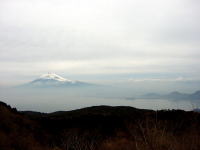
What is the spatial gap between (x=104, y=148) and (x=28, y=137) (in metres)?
5.60

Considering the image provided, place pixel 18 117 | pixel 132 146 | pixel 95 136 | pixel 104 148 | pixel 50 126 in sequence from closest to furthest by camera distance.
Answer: pixel 132 146 < pixel 104 148 < pixel 95 136 < pixel 18 117 < pixel 50 126

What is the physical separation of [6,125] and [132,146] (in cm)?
953

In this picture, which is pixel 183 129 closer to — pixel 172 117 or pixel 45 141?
pixel 172 117

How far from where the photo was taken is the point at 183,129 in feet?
64.9

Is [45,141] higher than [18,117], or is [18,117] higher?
[18,117]

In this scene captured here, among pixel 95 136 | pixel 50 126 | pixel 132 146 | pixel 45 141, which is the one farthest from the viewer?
pixel 50 126

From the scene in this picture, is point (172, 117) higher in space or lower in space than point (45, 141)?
higher

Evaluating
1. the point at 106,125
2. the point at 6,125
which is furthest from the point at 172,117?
the point at 6,125

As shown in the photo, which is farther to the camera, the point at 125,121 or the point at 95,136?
the point at 125,121

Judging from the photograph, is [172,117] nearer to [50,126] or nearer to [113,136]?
[113,136]

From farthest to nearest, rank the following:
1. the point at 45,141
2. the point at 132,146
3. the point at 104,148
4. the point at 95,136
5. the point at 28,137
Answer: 1. the point at 95,136
2. the point at 45,141
3. the point at 28,137
4. the point at 104,148
5. the point at 132,146

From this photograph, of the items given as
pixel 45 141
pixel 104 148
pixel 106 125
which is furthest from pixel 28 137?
pixel 106 125

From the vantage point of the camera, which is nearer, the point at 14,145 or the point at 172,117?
the point at 14,145

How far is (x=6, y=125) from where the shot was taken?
1870cm
